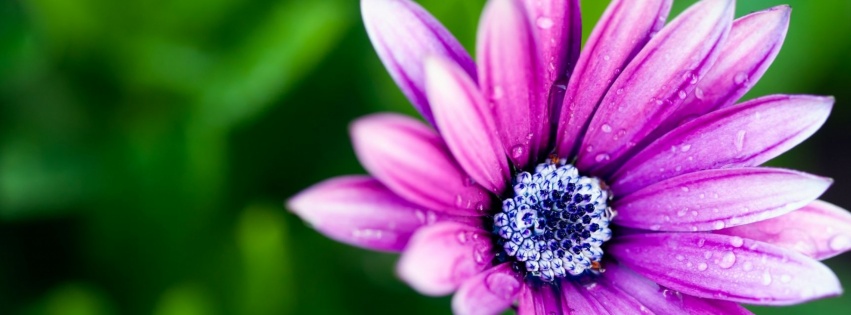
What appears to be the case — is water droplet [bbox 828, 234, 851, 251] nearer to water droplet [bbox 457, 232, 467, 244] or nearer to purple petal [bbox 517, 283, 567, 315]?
purple petal [bbox 517, 283, 567, 315]

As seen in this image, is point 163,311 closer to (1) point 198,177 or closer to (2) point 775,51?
(1) point 198,177

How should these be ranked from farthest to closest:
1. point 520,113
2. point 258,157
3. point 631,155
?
point 258,157 < point 631,155 < point 520,113

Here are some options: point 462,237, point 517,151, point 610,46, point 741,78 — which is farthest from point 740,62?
point 462,237

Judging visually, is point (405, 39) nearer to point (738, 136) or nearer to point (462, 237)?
point (462, 237)

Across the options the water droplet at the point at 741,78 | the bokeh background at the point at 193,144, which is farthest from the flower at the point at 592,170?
the bokeh background at the point at 193,144

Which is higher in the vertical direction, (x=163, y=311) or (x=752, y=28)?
(x=752, y=28)

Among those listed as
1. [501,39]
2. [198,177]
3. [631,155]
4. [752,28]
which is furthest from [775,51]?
[198,177]
